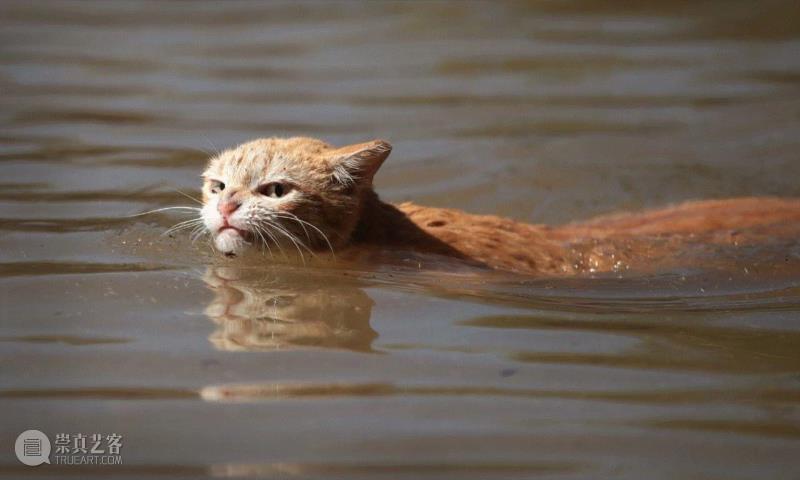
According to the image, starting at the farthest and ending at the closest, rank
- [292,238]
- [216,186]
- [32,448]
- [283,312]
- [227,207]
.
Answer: [216,186] < [292,238] < [227,207] < [283,312] < [32,448]

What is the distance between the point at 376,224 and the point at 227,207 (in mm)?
901

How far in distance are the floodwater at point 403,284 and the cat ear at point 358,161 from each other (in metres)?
0.47

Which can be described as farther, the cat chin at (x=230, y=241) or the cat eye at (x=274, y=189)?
the cat eye at (x=274, y=189)

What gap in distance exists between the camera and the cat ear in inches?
234

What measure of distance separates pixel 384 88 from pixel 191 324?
22.2ft

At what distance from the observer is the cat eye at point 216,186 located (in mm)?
6051

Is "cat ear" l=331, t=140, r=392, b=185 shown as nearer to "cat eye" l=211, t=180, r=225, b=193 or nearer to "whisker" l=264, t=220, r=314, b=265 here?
"whisker" l=264, t=220, r=314, b=265

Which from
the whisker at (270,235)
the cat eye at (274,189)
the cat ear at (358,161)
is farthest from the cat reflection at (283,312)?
the cat ear at (358,161)

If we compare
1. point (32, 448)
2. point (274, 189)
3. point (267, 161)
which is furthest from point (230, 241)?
point (32, 448)

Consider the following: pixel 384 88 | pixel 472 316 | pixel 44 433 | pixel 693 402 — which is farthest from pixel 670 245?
pixel 384 88

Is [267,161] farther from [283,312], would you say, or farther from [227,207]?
[283,312]

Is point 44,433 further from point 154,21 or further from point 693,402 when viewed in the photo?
point 154,21

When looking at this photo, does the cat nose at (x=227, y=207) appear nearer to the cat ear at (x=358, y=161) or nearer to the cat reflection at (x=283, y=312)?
the cat reflection at (x=283, y=312)

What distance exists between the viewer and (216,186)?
6.09 meters
